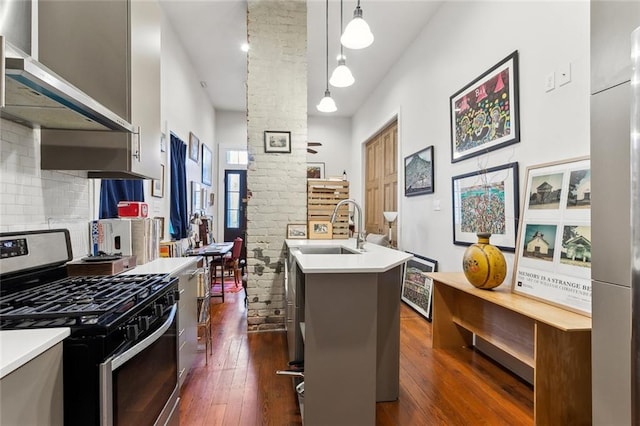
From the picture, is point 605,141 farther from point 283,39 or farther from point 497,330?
point 283,39

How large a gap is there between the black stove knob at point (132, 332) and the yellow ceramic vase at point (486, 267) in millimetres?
2134

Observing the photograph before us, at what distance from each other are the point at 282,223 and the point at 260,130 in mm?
1019

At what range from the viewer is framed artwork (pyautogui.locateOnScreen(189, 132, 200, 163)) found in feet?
16.0

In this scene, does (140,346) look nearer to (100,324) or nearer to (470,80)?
(100,324)

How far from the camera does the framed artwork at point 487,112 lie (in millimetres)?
2432

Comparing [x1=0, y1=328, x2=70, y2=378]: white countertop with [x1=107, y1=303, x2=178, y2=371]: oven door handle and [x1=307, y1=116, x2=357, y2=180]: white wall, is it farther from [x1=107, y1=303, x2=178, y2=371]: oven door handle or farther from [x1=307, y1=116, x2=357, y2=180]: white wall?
[x1=307, y1=116, x2=357, y2=180]: white wall

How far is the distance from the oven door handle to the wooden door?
3864mm

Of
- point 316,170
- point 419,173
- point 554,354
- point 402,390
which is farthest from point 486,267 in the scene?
point 316,170

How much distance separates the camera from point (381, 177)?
5.58 m

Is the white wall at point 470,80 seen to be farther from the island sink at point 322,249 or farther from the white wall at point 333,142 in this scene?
the white wall at point 333,142

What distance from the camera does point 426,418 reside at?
6.09 feet

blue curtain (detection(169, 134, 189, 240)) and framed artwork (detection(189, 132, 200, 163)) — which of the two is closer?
blue curtain (detection(169, 134, 189, 240))

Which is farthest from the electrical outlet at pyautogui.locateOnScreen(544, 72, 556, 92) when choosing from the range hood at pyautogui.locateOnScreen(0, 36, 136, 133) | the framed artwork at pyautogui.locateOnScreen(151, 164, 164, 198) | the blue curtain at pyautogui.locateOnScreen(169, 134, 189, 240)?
the blue curtain at pyautogui.locateOnScreen(169, 134, 189, 240)

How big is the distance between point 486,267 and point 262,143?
2.41m
